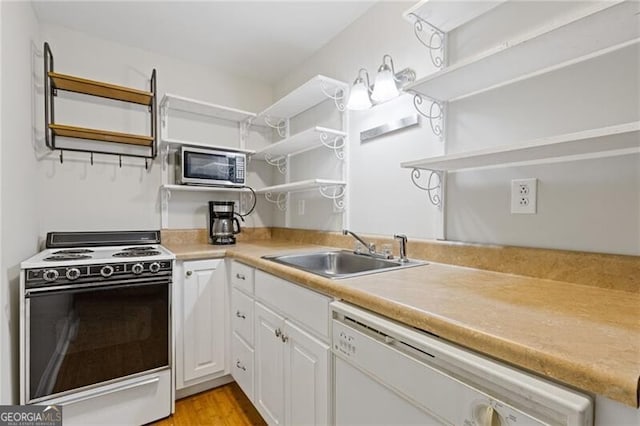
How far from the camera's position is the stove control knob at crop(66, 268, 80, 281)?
1.43m

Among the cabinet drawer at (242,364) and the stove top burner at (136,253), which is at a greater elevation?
the stove top burner at (136,253)

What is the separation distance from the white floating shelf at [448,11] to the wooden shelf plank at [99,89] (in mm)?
1826

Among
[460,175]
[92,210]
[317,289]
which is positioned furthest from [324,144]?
[92,210]

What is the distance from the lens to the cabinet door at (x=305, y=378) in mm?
1104

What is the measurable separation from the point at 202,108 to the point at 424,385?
2388 millimetres

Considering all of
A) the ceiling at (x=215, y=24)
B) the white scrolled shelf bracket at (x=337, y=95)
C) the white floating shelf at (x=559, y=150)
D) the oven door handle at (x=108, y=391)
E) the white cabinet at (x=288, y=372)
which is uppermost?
the ceiling at (x=215, y=24)

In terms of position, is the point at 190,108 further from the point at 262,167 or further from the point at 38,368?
the point at 38,368

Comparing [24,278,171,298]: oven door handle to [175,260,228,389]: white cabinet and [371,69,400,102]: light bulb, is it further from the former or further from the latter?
[371,69,400,102]: light bulb

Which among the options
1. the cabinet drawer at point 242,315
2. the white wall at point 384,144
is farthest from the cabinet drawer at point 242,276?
the white wall at point 384,144

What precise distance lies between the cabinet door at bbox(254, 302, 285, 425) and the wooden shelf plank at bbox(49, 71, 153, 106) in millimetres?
1687

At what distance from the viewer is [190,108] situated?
7.86 feet

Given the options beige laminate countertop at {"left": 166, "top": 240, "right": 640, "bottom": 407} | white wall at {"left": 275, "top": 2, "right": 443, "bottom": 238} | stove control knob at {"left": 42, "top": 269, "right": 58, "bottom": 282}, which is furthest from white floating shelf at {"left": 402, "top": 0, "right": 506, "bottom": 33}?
stove control knob at {"left": 42, "top": 269, "right": 58, "bottom": 282}

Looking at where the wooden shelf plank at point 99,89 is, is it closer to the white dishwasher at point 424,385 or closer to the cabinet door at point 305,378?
the cabinet door at point 305,378

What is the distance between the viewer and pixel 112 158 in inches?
86.3
